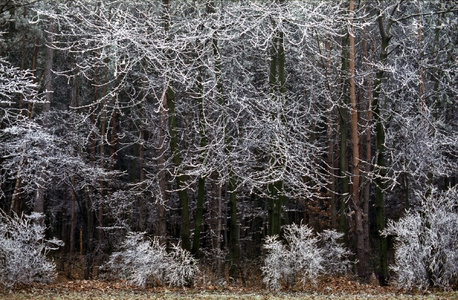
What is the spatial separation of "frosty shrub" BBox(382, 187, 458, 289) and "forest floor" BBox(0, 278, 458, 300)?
1.25 feet

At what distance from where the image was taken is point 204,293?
40.0 ft

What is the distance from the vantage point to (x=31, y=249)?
44.1 feet

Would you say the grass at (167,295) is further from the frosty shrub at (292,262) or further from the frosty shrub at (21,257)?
the frosty shrub at (292,262)

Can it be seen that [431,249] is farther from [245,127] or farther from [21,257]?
[21,257]

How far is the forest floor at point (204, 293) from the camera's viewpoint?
11242 mm

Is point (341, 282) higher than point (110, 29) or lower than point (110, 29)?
lower

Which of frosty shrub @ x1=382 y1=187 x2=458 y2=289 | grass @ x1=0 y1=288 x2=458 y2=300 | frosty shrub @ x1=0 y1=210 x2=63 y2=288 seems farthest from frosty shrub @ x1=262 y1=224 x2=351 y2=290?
frosty shrub @ x1=0 y1=210 x2=63 y2=288

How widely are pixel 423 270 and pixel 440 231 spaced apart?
95cm

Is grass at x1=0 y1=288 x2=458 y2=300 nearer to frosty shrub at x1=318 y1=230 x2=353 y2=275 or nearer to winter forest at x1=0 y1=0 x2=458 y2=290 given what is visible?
winter forest at x1=0 y1=0 x2=458 y2=290

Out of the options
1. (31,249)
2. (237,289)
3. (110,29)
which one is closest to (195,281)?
(237,289)

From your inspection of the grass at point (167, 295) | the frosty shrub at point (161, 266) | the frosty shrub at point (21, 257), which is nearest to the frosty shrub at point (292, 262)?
the grass at point (167, 295)

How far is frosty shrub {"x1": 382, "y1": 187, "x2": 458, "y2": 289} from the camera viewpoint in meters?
11.8

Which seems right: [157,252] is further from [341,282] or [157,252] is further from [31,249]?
[341,282]

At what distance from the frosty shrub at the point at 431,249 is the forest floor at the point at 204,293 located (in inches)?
15.0
